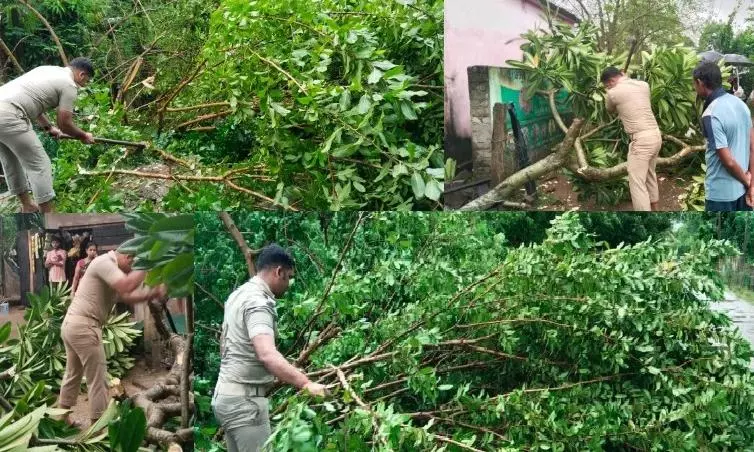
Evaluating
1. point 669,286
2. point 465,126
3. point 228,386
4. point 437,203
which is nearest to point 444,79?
point 465,126

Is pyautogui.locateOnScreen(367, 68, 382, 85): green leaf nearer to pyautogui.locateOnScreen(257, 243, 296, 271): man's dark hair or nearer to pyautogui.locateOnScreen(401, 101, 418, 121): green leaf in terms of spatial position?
pyautogui.locateOnScreen(401, 101, 418, 121): green leaf

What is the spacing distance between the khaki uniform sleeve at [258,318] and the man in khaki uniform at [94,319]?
60 cm

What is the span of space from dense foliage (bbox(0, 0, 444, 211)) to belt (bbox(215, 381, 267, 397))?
43.8 inches

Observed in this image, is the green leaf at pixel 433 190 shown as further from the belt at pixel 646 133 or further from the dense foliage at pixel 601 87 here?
the belt at pixel 646 133

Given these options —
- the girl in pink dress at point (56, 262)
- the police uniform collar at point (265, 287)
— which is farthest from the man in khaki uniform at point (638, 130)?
the girl in pink dress at point (56, 262)

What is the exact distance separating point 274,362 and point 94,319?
1031 millimetres

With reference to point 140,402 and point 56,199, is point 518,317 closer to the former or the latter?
point 140,402

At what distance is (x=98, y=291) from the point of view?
14.3 feet

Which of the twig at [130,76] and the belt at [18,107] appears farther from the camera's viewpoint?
the twig at [130,76]

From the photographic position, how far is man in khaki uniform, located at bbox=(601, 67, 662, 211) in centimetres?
471

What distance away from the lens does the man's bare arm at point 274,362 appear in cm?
395

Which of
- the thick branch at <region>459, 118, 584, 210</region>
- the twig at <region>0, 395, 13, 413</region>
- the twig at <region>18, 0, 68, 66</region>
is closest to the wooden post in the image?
the thick branch at <region>459, 118, 584, 210</region>

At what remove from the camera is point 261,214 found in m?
4.17

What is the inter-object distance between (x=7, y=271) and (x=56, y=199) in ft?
2.53
